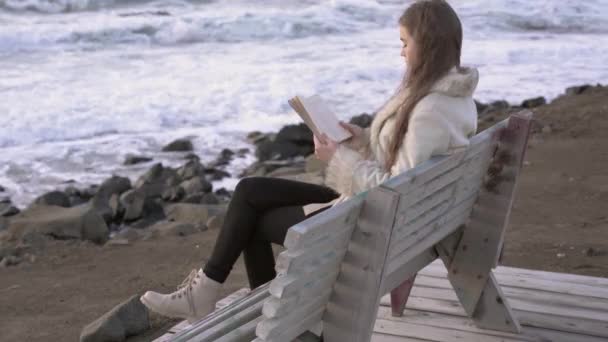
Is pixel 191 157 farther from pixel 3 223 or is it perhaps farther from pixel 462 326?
pixel 462 326

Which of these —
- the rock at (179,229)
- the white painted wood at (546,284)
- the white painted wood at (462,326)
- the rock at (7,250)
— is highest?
the white painted wood at (462,326)

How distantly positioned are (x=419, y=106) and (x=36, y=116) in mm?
10577

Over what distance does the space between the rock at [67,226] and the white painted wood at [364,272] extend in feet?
18.0

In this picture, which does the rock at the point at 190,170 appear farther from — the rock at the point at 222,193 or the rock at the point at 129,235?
the rock at the point at 129,235

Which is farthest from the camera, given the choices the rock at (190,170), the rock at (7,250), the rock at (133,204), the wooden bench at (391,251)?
the rock at (190,170)

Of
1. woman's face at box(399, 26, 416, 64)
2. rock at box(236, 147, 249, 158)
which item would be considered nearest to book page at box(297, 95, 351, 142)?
woman's face at box(399, 26, 416, 64)

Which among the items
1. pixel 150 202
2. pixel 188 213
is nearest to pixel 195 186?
pixel 150 202

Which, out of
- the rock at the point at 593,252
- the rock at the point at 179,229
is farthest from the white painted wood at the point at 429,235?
the rock at the point at 179,229

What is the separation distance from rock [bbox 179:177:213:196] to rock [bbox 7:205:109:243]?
1.39m

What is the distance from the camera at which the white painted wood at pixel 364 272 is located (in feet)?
9.16

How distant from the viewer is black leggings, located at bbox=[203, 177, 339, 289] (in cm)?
370

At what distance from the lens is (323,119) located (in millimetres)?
3555

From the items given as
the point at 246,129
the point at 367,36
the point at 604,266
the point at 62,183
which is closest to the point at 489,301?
the point at 604,266

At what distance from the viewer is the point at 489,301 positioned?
4.06 meters
